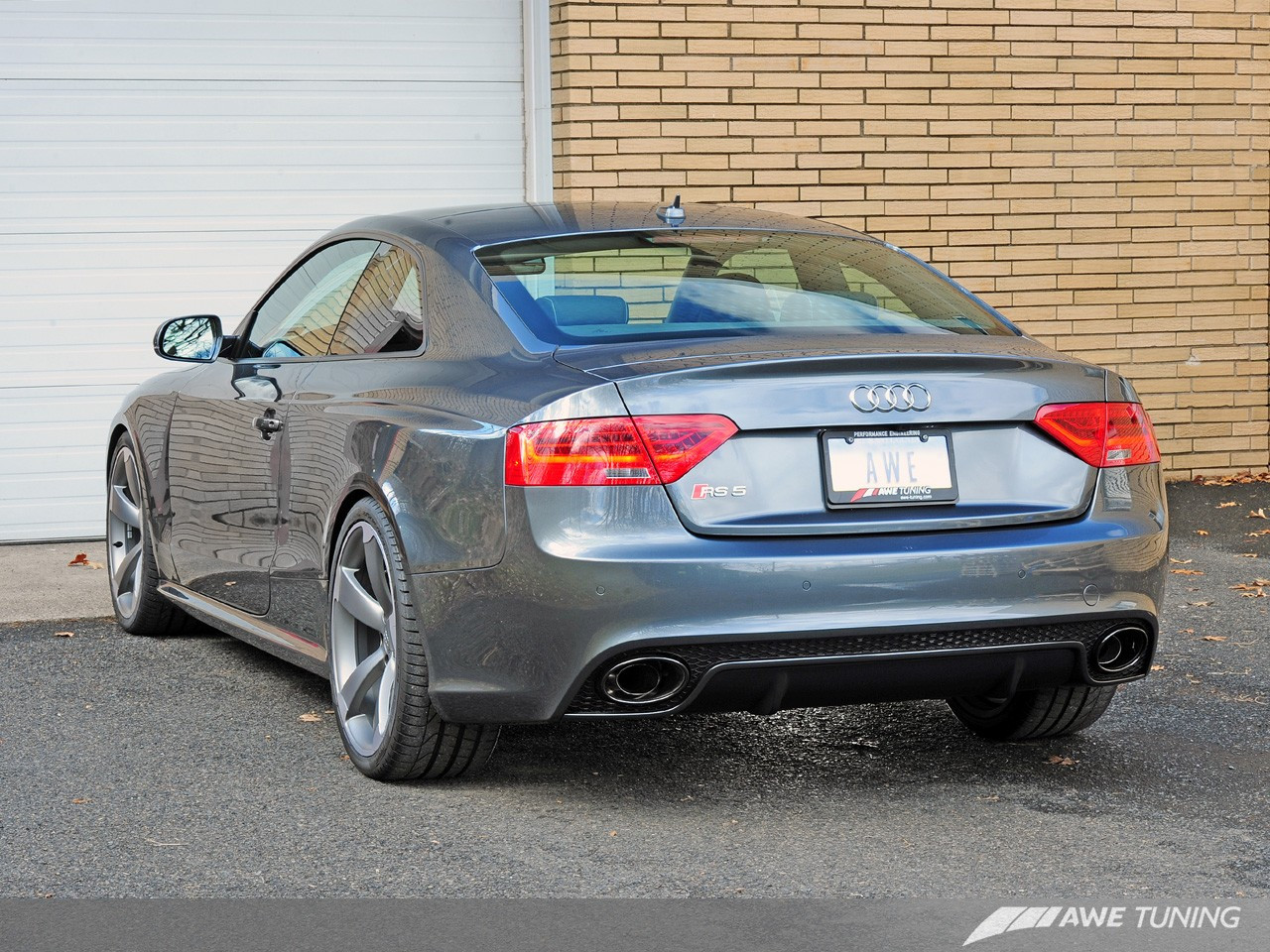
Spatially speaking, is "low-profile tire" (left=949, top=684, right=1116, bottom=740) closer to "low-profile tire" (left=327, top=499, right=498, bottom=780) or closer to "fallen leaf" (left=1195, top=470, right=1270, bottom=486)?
"low-profile tire" (left=327, top=499, right=498, bottom=780)

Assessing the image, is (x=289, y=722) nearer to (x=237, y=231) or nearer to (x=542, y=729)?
(x=542, y=729)

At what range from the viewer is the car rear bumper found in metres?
4.02

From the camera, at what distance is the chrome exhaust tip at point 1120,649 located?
439 cm

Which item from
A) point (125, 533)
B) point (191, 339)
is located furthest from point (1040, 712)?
point (125, 533)

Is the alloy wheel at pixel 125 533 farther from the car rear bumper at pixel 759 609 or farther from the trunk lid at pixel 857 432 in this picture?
the trunk lid at pixel 857 432

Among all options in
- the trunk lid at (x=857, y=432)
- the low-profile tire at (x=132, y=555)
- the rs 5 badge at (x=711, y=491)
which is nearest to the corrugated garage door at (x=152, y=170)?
the low-profile tire at (x=132, y=555)

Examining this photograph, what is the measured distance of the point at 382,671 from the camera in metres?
4.75

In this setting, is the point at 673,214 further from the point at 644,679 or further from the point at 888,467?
the point at 644,679

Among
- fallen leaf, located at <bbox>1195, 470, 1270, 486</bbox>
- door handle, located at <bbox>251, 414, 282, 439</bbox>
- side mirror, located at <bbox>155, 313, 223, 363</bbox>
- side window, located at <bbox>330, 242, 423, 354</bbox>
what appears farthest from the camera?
fallen leaf, located at <bbox>1195, 470, 1270, 486</bbox>

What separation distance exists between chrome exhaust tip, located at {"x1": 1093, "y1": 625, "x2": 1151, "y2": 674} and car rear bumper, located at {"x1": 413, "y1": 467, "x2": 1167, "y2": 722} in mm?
41

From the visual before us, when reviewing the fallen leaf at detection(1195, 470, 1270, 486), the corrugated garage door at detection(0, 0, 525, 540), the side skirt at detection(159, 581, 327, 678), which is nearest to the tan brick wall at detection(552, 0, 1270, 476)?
the fallen leaf at detection(1195, 470, 1270, 486)

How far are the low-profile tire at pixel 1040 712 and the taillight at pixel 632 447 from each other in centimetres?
145

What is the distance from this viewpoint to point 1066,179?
10742 millimetres

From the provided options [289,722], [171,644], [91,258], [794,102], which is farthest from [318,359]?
[794,102]
